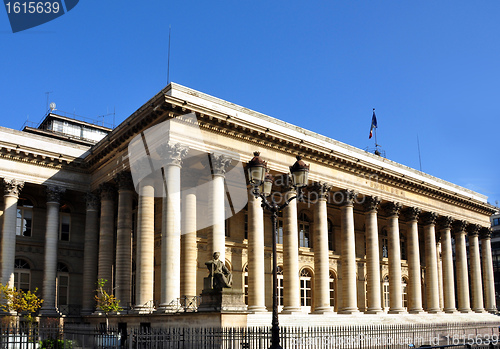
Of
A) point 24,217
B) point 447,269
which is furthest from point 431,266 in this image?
point 24,217

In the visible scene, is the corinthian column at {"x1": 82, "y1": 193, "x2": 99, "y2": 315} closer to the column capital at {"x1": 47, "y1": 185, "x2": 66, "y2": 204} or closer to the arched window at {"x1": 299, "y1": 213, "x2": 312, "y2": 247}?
the column capital at {"x1": 47, "y1": 185, "x2": 66, "y2": 204}

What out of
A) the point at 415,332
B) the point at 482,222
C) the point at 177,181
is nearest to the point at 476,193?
the point at 482,222

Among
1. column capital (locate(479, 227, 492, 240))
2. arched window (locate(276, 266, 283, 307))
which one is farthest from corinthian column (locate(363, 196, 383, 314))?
column capital (locate(479, 227, 492, 240))

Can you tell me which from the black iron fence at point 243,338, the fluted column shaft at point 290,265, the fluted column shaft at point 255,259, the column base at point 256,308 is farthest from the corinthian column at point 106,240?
the fluted column shaft at point 290,265

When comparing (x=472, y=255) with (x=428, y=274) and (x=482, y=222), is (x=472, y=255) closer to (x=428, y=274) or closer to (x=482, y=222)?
(x=482, y=222)

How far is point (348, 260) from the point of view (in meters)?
33.2

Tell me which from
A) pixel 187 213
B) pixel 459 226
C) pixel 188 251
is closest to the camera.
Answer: pixel 188 251

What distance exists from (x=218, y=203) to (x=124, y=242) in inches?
244

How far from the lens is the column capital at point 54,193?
3209cm

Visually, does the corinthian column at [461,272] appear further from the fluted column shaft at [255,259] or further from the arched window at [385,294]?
the fluted column shaft at [255,259]

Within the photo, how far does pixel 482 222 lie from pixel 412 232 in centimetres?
1301

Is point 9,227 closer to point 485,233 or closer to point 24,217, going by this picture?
point 24,217

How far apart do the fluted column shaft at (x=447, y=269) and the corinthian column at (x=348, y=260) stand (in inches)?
512

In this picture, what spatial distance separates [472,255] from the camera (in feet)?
155
